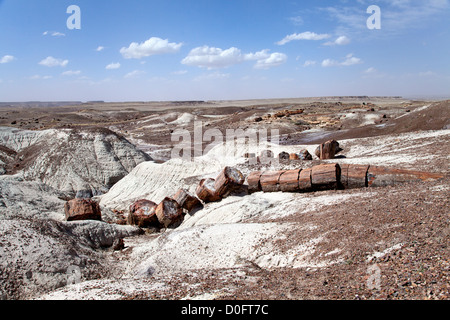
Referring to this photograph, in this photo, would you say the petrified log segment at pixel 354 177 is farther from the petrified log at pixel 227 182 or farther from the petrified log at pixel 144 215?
the petrified log at pixel 144 215

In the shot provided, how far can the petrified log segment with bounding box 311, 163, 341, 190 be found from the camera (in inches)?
355

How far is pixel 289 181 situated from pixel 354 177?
1803 mm

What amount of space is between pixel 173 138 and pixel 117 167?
60.9 ft

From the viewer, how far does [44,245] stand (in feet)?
22.7

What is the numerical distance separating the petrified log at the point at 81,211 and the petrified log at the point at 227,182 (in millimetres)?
3984

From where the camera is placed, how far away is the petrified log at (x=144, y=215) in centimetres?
1079

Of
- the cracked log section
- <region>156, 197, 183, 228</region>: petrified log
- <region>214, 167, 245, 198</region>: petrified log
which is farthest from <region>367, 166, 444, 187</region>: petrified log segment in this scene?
<region>156, 197, 183, 228</region>: petrified log

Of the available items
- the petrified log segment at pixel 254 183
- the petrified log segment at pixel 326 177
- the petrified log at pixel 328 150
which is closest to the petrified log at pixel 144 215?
the petrified log segment at pixel 254 183

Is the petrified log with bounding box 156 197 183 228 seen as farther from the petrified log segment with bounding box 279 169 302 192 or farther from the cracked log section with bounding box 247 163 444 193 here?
the petrified log segment with bounding box 279 169 302 192

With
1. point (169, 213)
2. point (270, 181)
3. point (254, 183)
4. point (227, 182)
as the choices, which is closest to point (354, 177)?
point (270, 181)

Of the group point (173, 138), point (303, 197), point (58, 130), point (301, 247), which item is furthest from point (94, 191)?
point (173, 138)

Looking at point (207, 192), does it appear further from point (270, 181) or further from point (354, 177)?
point (354, 177)
